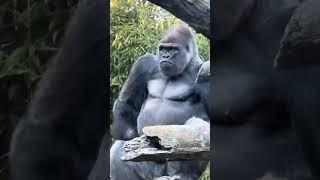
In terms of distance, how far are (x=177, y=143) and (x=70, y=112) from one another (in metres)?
0.42

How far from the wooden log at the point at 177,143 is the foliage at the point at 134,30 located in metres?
0.27

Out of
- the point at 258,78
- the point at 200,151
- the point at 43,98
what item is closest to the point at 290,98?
the point at 258,78

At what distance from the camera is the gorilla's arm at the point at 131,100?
221 cm

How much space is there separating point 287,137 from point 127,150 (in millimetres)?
604

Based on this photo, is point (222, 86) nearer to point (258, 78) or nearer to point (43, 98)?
point (258, 78)

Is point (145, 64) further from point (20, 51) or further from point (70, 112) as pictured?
point (20, 51)

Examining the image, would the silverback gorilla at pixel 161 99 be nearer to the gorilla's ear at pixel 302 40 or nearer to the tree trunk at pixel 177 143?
the tree trunk at pixel 177 143

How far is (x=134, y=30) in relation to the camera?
217cm

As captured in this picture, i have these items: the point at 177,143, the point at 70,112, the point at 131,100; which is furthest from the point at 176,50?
the point at 70,112

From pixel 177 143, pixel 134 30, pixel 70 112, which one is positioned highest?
pixel 134 30

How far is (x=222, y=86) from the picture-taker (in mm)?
2025

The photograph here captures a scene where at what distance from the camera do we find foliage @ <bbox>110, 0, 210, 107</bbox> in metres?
2.16

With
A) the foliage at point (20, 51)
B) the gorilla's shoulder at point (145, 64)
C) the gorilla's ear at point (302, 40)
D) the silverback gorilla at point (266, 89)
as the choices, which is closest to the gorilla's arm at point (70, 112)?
the foliage at point (20, 51)

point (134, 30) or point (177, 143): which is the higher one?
point (134, 30)
